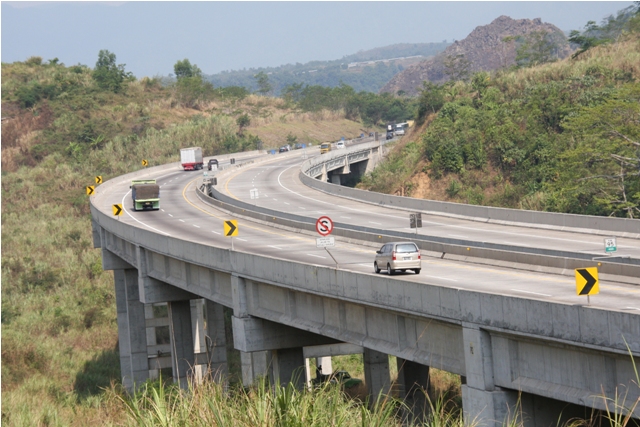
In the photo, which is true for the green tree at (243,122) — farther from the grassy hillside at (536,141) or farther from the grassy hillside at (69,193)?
the grassy hillside at (536,141)

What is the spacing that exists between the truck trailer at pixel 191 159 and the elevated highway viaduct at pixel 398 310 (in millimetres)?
51208

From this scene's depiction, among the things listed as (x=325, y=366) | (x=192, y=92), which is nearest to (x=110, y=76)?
(x=192, y=92)

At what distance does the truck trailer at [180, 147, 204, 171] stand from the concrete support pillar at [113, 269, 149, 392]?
53.4 meters

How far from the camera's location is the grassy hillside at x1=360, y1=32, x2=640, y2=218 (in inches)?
2486

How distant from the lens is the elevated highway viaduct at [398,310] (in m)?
17.4

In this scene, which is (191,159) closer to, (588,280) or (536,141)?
(536,141)

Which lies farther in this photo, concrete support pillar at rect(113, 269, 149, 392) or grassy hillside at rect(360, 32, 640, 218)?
grassy hillside at rect(360, 32, 640, 218)

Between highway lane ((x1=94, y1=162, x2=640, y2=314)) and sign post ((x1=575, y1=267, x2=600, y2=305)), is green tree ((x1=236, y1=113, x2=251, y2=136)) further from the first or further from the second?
sign post ((x1=575, y1=267, x2=600, y2=305))

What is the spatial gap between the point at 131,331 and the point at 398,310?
113 feet

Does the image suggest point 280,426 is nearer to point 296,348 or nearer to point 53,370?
point 296,348

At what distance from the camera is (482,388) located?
1928 cm

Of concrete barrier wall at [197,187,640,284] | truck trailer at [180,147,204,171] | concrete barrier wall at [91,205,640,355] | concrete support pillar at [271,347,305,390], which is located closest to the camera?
concrete barrier wall at [91,205,640,355]

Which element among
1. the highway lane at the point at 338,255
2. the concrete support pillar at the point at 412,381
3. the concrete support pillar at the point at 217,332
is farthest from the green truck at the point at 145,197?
the concrete support pillar at the point at 412,381

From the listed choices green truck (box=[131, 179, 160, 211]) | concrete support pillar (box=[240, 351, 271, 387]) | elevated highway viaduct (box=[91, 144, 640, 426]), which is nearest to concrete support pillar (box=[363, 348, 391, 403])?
elevated highway viaduct (box=[91, 144, 640, 426])
